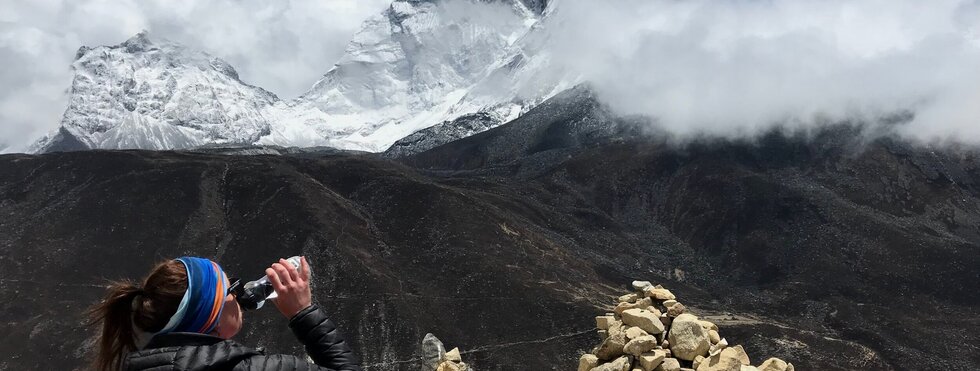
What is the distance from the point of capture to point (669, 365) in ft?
36.8

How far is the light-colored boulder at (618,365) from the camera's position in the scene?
11.4 meters

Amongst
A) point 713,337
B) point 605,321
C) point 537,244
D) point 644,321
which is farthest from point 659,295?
point 537,244

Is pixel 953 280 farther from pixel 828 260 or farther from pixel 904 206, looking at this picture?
pixel 904 206

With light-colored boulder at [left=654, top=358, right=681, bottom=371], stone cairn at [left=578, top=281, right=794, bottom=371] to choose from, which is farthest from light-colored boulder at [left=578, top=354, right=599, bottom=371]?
light-colored boulder at [left=654, top=358, right=681, bottom=371]

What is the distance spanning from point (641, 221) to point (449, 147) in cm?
7583

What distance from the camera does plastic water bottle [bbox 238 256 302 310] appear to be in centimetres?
389

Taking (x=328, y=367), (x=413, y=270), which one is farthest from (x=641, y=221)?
(x=328, y=367)

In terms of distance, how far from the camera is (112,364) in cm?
381

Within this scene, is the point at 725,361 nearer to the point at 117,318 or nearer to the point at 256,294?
the point at 256,294

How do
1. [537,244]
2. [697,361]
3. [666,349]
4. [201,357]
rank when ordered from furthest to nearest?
[537,244] < [666,349] < [697,361] < [201,357]

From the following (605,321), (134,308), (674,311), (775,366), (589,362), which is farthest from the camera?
(605,321)

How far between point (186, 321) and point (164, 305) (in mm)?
148

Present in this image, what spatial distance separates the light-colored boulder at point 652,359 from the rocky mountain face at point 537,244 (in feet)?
131

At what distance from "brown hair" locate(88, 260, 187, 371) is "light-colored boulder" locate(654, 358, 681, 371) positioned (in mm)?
9162
